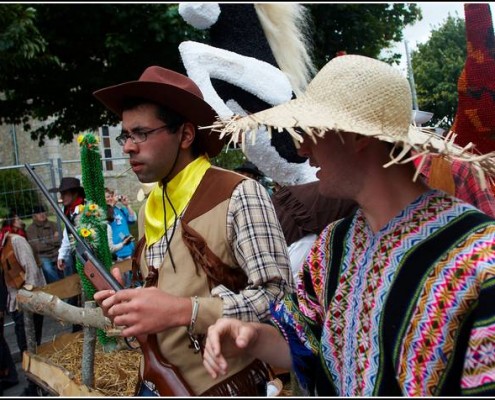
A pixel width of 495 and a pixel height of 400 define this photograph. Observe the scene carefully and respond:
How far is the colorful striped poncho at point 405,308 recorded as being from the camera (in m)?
1.18

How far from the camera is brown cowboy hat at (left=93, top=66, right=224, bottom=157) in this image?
202 centimetres

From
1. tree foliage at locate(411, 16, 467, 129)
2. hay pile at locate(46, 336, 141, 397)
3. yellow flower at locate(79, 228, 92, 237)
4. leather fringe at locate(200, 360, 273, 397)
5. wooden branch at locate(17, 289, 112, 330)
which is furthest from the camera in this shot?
tree foliage at locate(411, 16, 467, 129)

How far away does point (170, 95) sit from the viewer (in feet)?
6.70

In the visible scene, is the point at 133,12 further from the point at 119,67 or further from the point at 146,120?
the point at 146,120

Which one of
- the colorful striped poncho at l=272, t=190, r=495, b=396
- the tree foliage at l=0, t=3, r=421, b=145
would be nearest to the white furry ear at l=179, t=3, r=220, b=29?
the colorful striped poncho at l=272, t=190, r=495, b=396

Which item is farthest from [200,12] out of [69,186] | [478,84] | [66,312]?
[69,186]

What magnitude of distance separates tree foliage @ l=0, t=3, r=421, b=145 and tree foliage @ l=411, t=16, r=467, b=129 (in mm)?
1009

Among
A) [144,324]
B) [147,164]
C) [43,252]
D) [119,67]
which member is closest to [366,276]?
[144,324]

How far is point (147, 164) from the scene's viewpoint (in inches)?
80.7

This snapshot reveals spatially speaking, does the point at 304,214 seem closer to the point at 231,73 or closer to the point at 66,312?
the point at 231,73

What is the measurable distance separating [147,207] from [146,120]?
36 centimetres

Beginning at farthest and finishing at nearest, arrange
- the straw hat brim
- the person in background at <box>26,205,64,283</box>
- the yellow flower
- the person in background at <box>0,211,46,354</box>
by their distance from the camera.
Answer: the person in background at <box>26,205,64,283</box>, the person in background at <box>0,211,46,354</box>, the yellow flower, the straw hat brim

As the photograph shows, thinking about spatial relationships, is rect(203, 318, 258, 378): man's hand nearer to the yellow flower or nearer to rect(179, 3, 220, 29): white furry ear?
rect(179, 3, 220, 29): white furry ear

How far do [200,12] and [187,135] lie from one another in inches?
42.8
